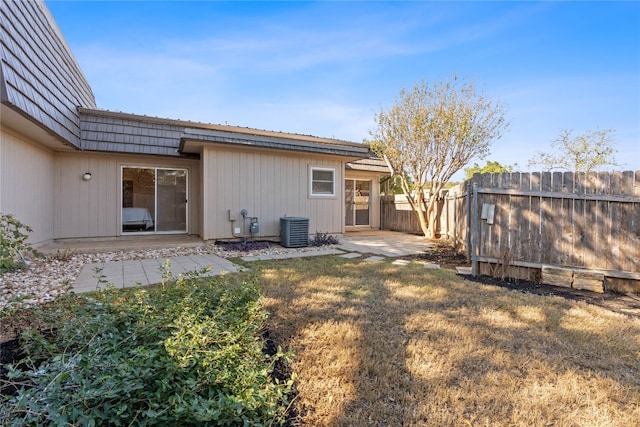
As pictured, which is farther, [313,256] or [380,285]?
[313,256]

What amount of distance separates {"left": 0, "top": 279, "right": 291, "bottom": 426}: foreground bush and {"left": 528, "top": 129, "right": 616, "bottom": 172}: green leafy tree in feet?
51.5

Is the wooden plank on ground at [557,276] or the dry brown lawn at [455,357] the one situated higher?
the wooden plank on ground at [557,276]

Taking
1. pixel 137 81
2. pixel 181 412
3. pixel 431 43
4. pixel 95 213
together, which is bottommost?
pixel 181 412

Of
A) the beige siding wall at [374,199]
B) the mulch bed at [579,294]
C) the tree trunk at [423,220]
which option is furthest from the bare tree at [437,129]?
the mulch bed at [579,294]

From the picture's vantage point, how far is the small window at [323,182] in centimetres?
905

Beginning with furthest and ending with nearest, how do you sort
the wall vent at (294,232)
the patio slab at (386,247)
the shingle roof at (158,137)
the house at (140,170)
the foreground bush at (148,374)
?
the wall vent at (294,232) → the shingle roof at (158,137) → the patio slab at (386,247) → the house at (140,170) → the foreground bush at (148,374)

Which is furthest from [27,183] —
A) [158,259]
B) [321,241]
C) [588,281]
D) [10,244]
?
[588,281]

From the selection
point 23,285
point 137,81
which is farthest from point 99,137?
point 23,285

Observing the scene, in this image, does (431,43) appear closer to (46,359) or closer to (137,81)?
(137,81)

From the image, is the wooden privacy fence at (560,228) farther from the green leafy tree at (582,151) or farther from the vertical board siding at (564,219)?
the green leafy tree at (582,151)

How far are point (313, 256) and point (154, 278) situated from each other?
10.1 ft

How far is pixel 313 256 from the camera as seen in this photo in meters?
6.44

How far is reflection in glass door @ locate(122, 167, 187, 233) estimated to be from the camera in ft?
26.7

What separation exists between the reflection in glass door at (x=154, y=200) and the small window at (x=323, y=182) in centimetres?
384
